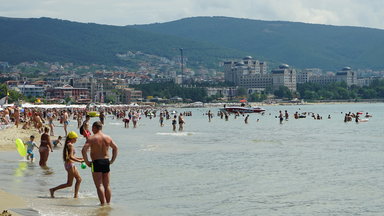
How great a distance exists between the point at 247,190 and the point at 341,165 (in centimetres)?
764

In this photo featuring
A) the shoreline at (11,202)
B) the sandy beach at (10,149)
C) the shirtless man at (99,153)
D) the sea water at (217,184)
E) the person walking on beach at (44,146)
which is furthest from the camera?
the person walking on beach at (44,146)

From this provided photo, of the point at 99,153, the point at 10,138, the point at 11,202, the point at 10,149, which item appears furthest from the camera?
the point at 10,138

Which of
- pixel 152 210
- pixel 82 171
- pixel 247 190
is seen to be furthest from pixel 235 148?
pixel 152 210

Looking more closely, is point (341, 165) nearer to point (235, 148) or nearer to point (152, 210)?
point (235, 148)

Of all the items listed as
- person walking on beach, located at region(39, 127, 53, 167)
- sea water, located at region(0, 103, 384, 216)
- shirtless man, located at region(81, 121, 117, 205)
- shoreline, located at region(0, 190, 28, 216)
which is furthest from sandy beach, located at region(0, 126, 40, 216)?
person walking on beach, located at region(39, 127, 53, 167)

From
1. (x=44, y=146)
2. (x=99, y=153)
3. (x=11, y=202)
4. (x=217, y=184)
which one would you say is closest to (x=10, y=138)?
(x=44, y=146)

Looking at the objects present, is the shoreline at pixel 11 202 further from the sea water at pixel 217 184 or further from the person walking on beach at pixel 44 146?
the person walking on beach at pixel 44 146

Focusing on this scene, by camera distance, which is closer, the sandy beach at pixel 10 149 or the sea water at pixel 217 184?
the sandy beach at pixel 10 149

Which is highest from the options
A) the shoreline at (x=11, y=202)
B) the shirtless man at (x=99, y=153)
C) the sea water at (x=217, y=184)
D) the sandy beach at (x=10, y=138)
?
the shirtless man at (x=99, y=153)

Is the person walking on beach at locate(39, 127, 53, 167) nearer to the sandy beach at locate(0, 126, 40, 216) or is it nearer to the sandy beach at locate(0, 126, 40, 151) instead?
the sandy beach at locate(0, 126, 40, 216)

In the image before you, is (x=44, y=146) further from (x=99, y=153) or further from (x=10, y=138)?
(x=10, y=138)

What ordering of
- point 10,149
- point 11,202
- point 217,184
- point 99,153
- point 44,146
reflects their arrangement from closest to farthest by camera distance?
1. point 99,153
2. point 11,202
3. point 217,184
4. point 44,146
5. point 10,149

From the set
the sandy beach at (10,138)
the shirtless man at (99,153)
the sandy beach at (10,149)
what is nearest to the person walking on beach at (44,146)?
the sandy beach at (10,149)

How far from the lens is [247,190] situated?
17.9 meters
